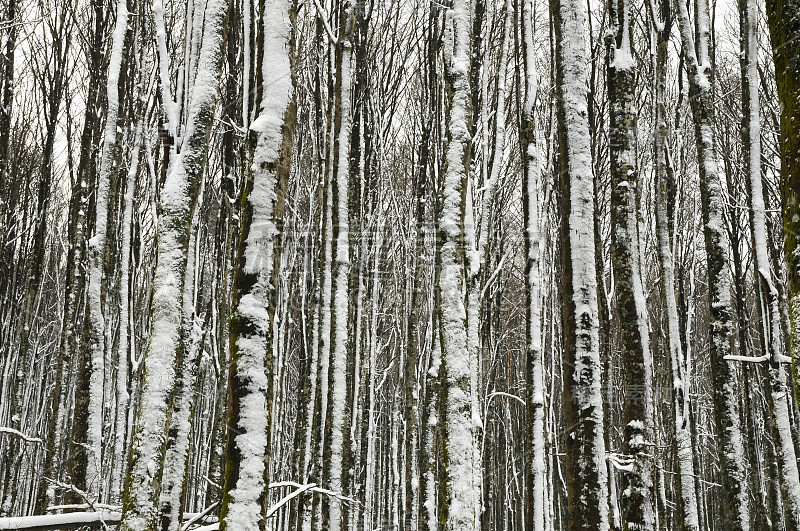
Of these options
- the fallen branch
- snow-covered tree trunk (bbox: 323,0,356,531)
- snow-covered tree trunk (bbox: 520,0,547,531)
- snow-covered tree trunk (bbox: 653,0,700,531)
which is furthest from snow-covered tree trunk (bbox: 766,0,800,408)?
snow-covered tree trunk (bbox: 653,0,700,531)

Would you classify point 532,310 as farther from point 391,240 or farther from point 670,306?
point 391,240

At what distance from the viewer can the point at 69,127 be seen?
11.0 m

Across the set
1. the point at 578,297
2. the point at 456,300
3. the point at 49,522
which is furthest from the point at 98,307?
the point at 578,297

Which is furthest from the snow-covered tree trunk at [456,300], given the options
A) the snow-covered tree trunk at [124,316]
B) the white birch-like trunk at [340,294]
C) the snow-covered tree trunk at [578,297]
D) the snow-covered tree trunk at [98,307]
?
the snow-covered tree trunk at [124,316]

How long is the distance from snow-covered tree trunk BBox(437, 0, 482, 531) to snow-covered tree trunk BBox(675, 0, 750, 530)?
2824 mm

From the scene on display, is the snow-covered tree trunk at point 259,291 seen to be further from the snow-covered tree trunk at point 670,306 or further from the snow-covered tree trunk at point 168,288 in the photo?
the snow-covered tree trunk at point 670,306

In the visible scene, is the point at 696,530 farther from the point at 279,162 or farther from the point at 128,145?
the point at 128,145

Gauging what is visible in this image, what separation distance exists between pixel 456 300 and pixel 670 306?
5100mm

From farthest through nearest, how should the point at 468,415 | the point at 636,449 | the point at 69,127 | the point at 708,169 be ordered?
the point at 69,127 < the point at 708,169 < the point at 636,449 < the point at 468,415

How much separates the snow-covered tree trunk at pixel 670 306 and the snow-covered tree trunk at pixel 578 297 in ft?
12.3

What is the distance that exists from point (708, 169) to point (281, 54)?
480 cm

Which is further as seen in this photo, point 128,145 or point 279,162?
point 128,145

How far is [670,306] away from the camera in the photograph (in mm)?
8398

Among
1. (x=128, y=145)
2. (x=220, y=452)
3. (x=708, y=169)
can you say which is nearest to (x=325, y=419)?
(x=220, y=452)
